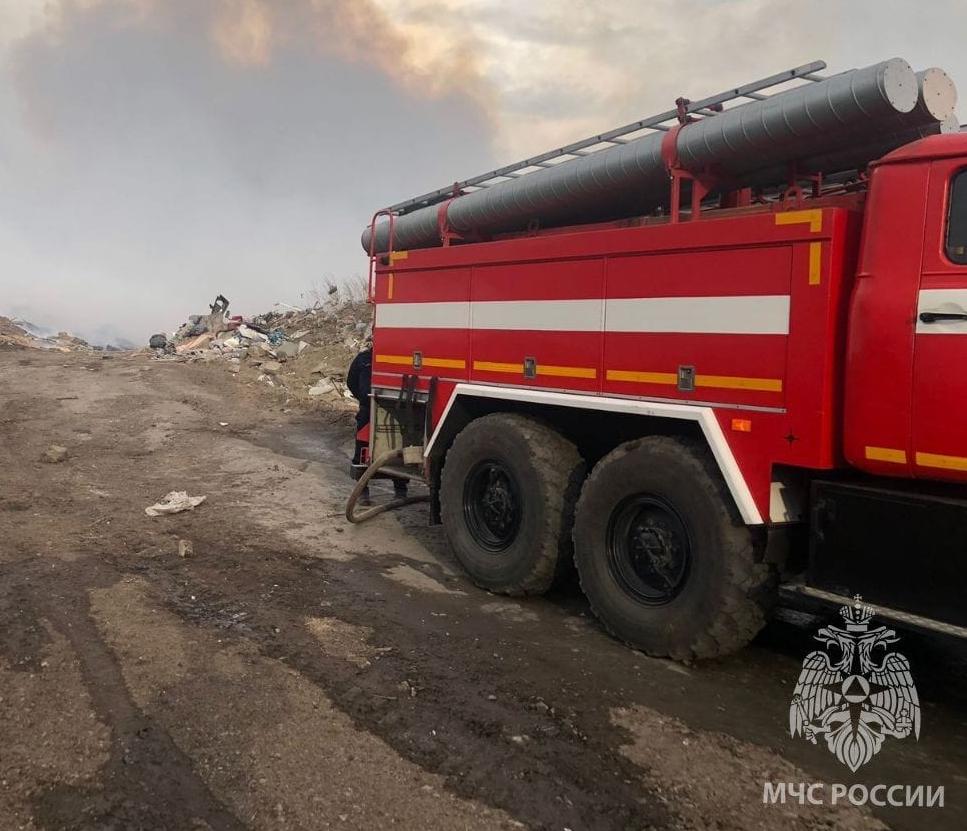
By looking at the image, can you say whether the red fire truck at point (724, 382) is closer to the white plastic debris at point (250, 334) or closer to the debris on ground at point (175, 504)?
the debris on ground at point (175, 504)

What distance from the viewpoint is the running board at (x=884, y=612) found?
324 cm

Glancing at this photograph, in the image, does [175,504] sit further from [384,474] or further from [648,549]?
[648,549]

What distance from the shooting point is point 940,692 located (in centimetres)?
401

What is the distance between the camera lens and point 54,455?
352 inches

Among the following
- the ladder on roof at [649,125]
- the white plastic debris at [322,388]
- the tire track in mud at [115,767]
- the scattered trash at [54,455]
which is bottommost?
the tire track in mud at [115,767]

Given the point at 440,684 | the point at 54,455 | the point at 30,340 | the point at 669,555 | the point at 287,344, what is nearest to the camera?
the point at 440,684

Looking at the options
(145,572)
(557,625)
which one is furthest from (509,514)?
(145,572)

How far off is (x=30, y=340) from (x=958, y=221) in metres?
22.6

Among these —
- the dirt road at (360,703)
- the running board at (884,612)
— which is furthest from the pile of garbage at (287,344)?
the running board at (884,612)

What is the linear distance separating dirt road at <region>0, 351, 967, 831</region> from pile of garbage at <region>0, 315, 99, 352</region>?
14.0m

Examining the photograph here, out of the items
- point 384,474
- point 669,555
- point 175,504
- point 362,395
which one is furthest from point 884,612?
point 175,504

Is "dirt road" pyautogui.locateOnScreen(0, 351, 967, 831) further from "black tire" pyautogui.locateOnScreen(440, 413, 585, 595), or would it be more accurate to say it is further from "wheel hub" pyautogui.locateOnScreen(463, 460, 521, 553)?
"wheel hub" pyautogui.locateOnScreen(463, 460, 521, 553)

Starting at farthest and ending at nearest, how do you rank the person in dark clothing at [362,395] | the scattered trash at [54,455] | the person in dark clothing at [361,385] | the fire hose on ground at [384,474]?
the scattered trash at [54,455] → the person in dark clothing at [361,385] → the person in dark clothing at [362,395] → the fire hose on ground at [384,474]

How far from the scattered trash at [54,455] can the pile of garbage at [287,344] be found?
5.00 metres
